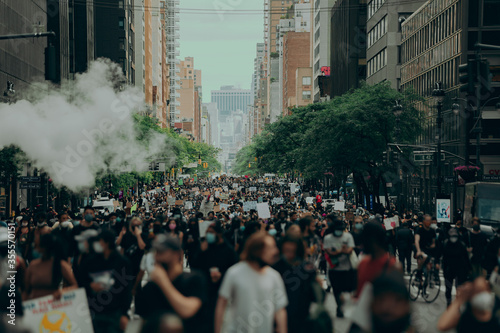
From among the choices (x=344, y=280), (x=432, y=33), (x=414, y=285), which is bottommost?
(x=414, y=285)

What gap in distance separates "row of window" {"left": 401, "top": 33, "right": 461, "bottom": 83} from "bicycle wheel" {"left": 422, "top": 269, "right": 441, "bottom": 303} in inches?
1390

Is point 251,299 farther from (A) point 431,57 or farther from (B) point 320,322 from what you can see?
(A) point 431,57

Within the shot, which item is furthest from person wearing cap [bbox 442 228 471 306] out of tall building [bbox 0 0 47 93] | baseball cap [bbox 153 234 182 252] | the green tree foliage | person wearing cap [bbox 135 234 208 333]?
tall building [bbox 0 0 47 93]

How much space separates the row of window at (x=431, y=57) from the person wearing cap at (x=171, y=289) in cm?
4446

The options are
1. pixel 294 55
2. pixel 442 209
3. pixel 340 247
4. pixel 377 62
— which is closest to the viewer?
pixel 340 247

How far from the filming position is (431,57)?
54438mm

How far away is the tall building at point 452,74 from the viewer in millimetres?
46281

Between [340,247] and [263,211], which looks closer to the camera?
[340,247]

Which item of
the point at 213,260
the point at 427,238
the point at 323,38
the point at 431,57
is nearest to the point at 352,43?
the point at 431,57

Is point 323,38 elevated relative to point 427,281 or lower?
elevated

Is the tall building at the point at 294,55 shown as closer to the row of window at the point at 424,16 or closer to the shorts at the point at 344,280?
the row of window at the point at 424,16

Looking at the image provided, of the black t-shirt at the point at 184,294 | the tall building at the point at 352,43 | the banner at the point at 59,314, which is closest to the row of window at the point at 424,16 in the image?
the tall building at the point at 352,43

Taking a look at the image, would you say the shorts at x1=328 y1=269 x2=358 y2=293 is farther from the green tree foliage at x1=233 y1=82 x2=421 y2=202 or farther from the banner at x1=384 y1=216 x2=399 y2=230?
the green tree foliage at x1=233 y1=82 x2=421 y2=202

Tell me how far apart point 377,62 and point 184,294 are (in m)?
68.8
